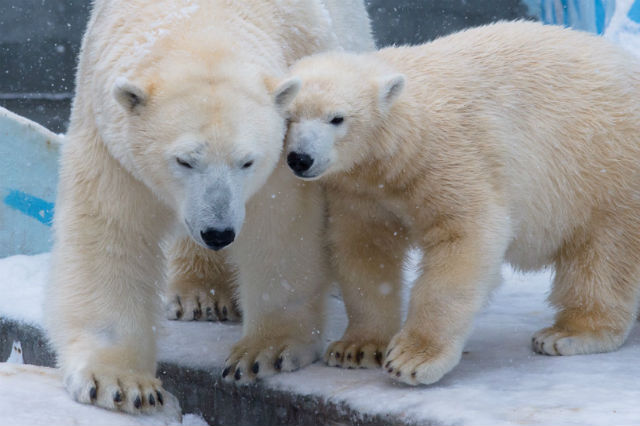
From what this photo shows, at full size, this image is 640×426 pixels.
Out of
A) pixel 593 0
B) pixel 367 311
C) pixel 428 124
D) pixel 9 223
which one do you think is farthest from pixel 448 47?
pixel 593 0

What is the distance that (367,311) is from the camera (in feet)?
10.4

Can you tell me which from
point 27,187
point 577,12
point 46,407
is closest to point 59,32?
point 27,187

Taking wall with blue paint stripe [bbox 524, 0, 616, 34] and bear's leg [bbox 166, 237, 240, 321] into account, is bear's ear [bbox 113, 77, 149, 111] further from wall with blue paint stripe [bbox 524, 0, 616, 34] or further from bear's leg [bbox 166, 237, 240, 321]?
wall with blue paint stripe [bbox 524, 0, 616, 34]

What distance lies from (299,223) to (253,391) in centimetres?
59

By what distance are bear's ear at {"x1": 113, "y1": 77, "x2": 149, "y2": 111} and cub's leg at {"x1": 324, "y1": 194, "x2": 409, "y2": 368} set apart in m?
0.80

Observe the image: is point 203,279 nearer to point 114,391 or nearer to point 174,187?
point 114,391

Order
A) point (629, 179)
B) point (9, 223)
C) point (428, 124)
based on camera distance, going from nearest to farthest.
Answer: point (428, 124) < point (629, 179) < point (9, 223)

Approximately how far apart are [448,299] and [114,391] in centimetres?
105

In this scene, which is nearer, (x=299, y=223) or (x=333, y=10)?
(x=299, y=223)

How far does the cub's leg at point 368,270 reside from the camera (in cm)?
312

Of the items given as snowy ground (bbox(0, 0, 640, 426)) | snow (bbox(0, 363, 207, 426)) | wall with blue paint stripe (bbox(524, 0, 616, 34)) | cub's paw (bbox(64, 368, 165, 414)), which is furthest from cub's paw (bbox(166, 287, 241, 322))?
wall with blue paint stripe (bbox(524, 0, 616, 34))

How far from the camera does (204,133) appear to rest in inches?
100

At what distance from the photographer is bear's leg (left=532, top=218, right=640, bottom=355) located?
3.20 metres

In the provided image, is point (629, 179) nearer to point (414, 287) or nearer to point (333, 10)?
point (414, 287)
